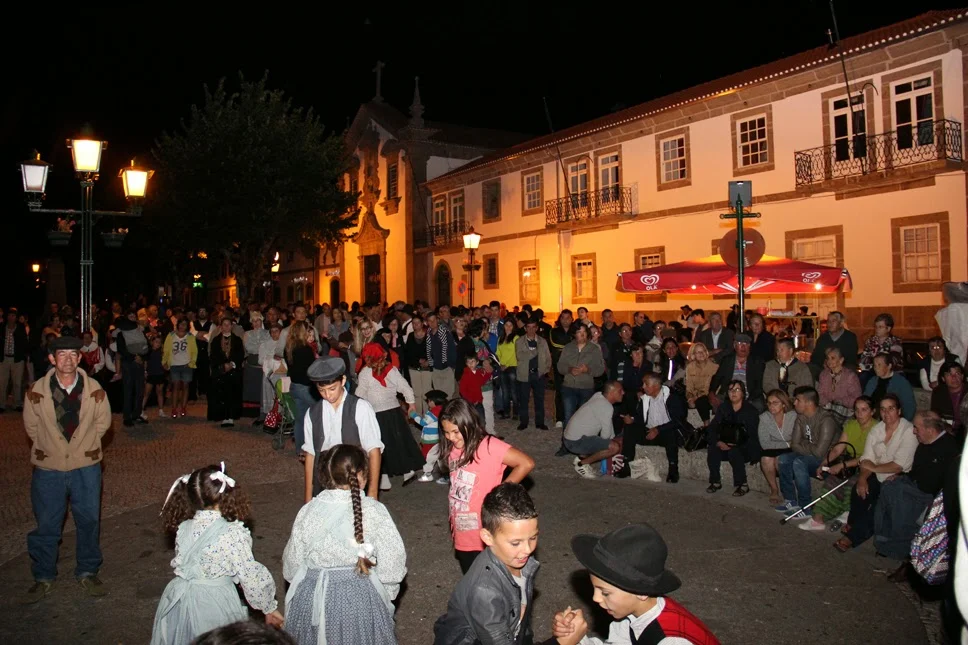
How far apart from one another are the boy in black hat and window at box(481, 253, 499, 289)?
29.3 metres

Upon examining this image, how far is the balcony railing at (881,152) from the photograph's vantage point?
55.3 feet

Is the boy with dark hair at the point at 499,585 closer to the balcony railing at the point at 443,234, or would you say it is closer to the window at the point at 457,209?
the balcony railing at the point at 443,234

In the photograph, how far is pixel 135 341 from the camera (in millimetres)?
12820

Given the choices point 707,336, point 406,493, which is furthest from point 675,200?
point 406,493

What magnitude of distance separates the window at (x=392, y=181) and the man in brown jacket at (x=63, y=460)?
108 ft

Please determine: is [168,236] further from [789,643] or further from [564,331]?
[789,643]

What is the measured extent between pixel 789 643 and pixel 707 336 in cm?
832

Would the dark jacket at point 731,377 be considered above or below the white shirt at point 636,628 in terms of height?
above

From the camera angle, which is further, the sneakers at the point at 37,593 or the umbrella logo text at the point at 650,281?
the umbrella logo text at the point at 650,281

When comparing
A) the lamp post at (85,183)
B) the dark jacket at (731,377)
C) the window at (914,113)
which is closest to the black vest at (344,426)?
the dark jacket at (731,377)

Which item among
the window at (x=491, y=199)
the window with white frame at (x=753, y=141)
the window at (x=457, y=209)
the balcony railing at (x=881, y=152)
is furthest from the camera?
the window at (x=457, y=209)

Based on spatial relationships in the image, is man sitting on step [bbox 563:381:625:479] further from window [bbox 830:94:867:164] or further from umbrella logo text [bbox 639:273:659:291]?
window [bbox 830:94:867:164]

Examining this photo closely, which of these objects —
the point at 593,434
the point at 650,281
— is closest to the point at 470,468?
the point at 593,434

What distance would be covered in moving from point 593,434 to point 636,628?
6940 millimetres
